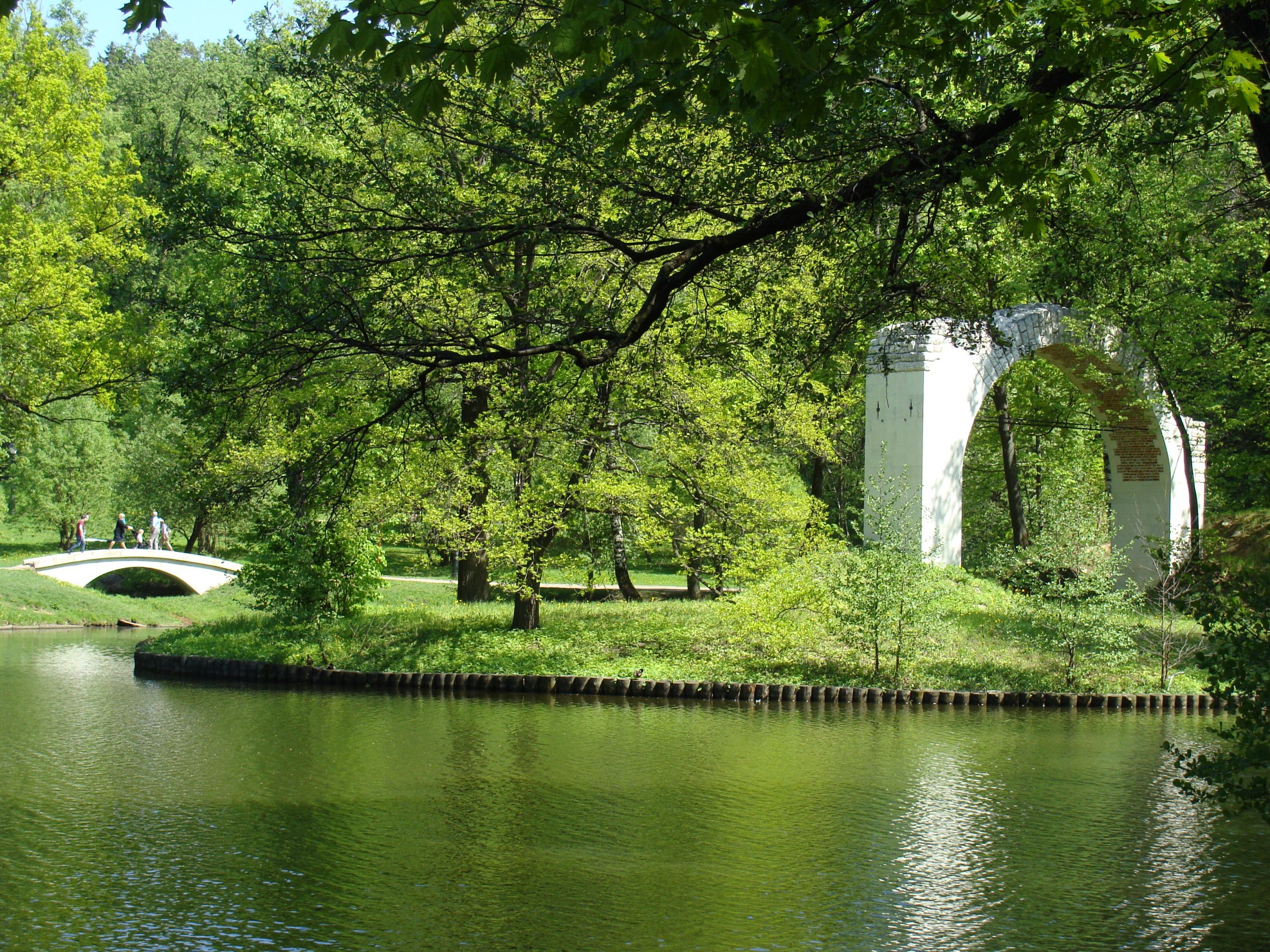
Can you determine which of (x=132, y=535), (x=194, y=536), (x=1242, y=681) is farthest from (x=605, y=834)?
(x=194, y=536)

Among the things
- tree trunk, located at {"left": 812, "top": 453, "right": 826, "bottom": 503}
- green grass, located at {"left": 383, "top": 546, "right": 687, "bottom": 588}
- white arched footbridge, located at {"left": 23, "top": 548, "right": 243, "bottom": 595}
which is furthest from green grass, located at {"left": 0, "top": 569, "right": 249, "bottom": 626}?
tree trunk, located at {"left": 812, "top": 453, "right": 826, "bottom": 503}

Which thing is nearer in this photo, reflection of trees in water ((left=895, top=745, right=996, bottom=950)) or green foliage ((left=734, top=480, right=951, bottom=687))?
reflection of trees in water ((left=895, top=745, right=996, bottom=950))

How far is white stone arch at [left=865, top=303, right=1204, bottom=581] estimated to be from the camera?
1653 cm

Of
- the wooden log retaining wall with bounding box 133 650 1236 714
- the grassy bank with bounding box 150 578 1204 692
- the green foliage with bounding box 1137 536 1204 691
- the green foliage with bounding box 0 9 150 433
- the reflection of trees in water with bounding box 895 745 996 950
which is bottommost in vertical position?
the reflection of trees in water with bounding box 895 745 996 950

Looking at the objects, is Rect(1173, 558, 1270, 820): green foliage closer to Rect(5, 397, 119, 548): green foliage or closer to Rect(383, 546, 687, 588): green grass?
Rect(383, 546, 687, 588): green grass

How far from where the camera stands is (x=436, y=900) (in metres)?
6.43

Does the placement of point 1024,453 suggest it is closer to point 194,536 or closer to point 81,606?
point 81,606

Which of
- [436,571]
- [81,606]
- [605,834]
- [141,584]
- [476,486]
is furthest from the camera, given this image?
[436,571]

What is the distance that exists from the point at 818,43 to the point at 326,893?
5082 millimetres

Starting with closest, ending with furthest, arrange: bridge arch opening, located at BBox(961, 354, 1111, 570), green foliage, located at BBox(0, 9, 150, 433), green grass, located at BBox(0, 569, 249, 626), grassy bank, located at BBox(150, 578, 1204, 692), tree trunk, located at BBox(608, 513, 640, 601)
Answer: grassy bank, located at BBox(150, 578, 1204, 692) < tree trunk, located at BBox(608, 513, 640, 601) < green foliage, located at BBox(0, 9, 150, 433) < green grass, located at BBox(0, 569, 249, 626) < bridge arch opening, located at BBox(961, 354, 1111, 570)

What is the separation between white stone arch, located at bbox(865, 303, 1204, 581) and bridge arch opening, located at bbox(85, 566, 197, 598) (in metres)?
A: 19.4

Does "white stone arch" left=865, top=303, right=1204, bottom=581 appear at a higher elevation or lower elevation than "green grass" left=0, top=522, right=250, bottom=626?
higher

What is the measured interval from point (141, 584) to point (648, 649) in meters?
18.9

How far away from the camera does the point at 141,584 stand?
29906mm
